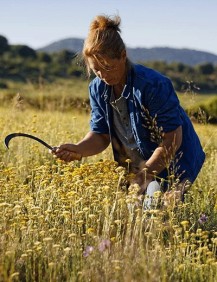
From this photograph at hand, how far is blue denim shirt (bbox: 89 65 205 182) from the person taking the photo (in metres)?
3.79

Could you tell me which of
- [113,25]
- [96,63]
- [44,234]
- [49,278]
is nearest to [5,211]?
[44,234]

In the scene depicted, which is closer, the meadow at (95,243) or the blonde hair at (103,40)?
the meadow at (95,243)

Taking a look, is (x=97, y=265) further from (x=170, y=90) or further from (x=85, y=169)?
(x=170, y=90)

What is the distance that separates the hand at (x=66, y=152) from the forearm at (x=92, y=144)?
11 cm

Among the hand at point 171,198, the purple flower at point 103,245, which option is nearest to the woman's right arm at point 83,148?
the hand at point 171,198

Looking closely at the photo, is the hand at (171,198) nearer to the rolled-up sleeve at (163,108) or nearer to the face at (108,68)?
the rolled-up sleeve at (163,108)

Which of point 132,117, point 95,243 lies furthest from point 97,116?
point 95,243

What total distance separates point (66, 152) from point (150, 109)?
1.82ft

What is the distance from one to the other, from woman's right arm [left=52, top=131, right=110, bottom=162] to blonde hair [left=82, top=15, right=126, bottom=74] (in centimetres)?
54

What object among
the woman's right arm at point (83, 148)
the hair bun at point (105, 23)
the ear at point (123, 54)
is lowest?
the woman's right arm at point (83, 148)

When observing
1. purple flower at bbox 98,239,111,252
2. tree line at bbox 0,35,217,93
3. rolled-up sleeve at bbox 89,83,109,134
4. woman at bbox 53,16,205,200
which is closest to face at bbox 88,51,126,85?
woman at bbox 53,16,205,200

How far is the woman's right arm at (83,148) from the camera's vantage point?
12.2 feet

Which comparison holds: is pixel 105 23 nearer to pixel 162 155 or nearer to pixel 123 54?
pixel 123 54

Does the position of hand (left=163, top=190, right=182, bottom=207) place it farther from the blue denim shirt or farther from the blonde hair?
the blonde hair
